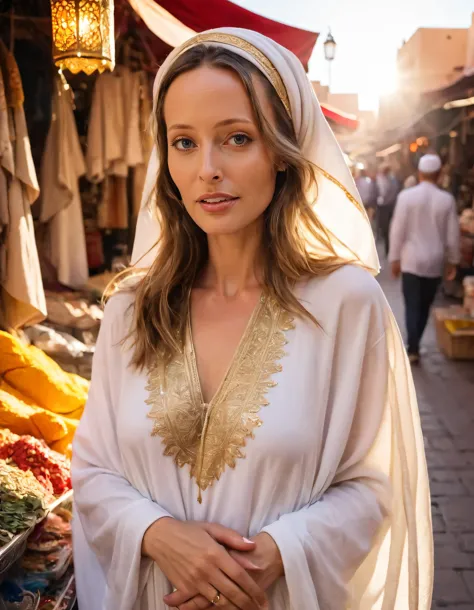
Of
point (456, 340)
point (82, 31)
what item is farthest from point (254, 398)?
point (456, 340)

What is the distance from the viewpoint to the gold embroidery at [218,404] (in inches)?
61.2

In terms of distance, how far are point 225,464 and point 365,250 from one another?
70cm

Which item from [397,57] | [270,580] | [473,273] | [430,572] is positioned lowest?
[473,273]

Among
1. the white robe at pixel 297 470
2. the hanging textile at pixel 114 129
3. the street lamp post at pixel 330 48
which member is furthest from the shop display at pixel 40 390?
the street lamp post at pixel 330 48

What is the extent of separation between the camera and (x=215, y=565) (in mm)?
1432

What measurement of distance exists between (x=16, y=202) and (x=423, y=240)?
15.1 ft

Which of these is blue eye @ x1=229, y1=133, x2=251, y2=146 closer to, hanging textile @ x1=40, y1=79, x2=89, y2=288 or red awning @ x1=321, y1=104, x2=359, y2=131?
hanging textile @ x1=40, y1=79, x2=89, y2=288

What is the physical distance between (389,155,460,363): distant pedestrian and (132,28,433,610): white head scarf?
220 inches

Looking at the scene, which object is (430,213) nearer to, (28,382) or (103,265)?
(103,265)

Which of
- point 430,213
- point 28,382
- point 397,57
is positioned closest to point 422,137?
point 430,213

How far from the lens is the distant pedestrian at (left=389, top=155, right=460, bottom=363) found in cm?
718

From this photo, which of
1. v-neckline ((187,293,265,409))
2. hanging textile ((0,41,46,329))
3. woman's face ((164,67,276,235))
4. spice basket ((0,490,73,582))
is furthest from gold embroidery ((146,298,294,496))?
hanging textile ((0,41,46,329))

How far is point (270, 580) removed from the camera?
1478 millimetres

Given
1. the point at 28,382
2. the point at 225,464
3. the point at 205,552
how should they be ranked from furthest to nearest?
the point at 28,382 → the point at 225,464 → the point at 205,552
